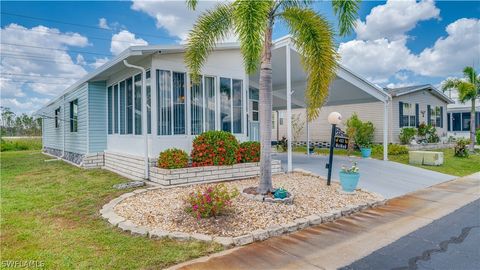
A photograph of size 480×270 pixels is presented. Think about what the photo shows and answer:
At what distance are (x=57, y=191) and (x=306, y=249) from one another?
20.2 ft

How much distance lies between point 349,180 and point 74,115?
1186 cm

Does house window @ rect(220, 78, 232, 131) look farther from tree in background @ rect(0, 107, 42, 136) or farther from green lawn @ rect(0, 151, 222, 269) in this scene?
tree in background @ rect(0, 107, 42, 136)

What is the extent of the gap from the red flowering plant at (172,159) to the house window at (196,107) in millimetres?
1161

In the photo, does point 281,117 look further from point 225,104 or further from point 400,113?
point 225,104

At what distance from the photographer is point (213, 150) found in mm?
7609

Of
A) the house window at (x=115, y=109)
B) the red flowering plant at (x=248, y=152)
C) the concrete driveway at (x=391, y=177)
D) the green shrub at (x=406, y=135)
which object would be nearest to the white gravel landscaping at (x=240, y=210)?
the concrete driveway at (x=391, y=177)

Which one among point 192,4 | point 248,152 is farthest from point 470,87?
point 192,4

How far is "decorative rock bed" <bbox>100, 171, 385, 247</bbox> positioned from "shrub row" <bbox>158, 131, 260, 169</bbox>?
31.4 inches

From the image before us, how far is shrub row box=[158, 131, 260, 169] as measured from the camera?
720 centimetres

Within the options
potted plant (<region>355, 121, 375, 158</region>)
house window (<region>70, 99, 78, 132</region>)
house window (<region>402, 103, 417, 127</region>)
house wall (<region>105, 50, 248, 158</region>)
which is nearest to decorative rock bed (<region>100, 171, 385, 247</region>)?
house wall (<region>105, 50, 248, 158</region>)

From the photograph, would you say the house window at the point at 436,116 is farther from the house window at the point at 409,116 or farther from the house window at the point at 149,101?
the house window at the point at 149,101

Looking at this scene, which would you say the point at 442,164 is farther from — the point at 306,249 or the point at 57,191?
the point at 57,191

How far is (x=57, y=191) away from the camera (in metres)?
6.88

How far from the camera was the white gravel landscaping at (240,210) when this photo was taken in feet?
14.1
